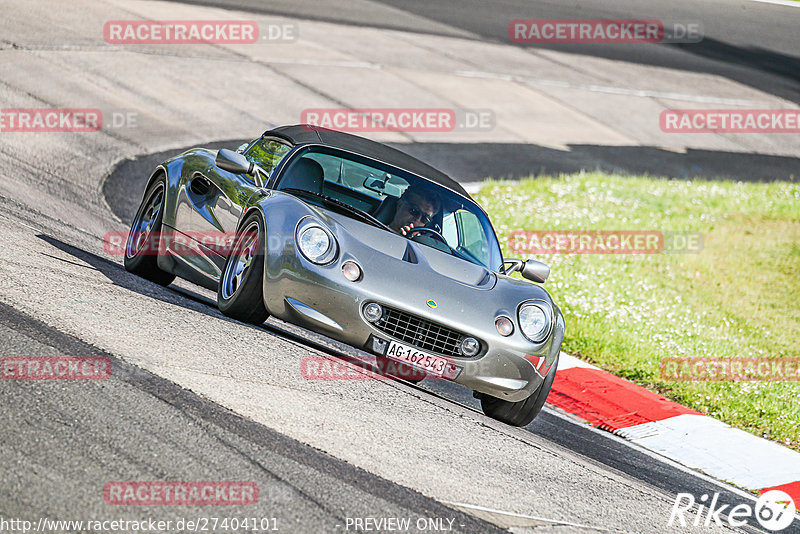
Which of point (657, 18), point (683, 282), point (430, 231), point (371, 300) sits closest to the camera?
point (371, 300)

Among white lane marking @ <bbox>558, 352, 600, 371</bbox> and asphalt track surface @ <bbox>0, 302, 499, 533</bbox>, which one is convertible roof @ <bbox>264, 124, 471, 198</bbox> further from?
asphalt track surface @ <bbox>0, 302, 499, 533</bbox>

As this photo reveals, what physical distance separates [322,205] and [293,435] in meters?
2.33

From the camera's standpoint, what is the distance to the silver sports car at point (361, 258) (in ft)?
20.9

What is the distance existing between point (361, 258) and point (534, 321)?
119 centimetres

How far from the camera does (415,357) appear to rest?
6340 mm

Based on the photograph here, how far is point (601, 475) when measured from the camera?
613cm
